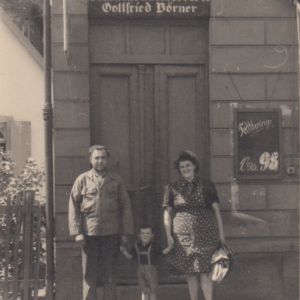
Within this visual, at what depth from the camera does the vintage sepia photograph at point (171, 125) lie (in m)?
7.08

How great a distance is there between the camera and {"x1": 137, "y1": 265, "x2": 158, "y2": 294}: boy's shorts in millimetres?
6316

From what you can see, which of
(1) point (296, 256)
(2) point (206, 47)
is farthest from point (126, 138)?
(1) point (296, 256)

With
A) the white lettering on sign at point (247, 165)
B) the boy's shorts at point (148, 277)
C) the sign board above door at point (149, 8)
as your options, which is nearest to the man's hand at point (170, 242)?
the boy's shorts at point (148, 277)

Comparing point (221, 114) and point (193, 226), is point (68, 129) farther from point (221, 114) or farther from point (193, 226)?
point (193, 226)

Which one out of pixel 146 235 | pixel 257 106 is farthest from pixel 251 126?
pixel 146 235

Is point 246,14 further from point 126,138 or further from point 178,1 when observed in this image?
point 126,138

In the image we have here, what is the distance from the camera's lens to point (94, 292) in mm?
6434

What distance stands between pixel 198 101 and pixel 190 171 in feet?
4.73

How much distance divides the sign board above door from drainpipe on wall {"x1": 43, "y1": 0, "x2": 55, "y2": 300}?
1.78 feet

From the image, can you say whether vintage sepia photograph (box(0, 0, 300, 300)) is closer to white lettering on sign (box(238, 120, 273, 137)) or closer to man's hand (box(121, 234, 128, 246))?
white lettering on sign (box(238, 120, 273, 137))

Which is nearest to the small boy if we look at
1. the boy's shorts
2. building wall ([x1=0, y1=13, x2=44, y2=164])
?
the boy's shorts

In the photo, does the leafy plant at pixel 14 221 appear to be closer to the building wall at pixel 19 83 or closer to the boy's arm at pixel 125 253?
the boy's arm at pixel 125 253

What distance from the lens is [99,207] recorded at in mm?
6293

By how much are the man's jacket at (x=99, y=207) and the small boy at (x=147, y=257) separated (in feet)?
0.56
